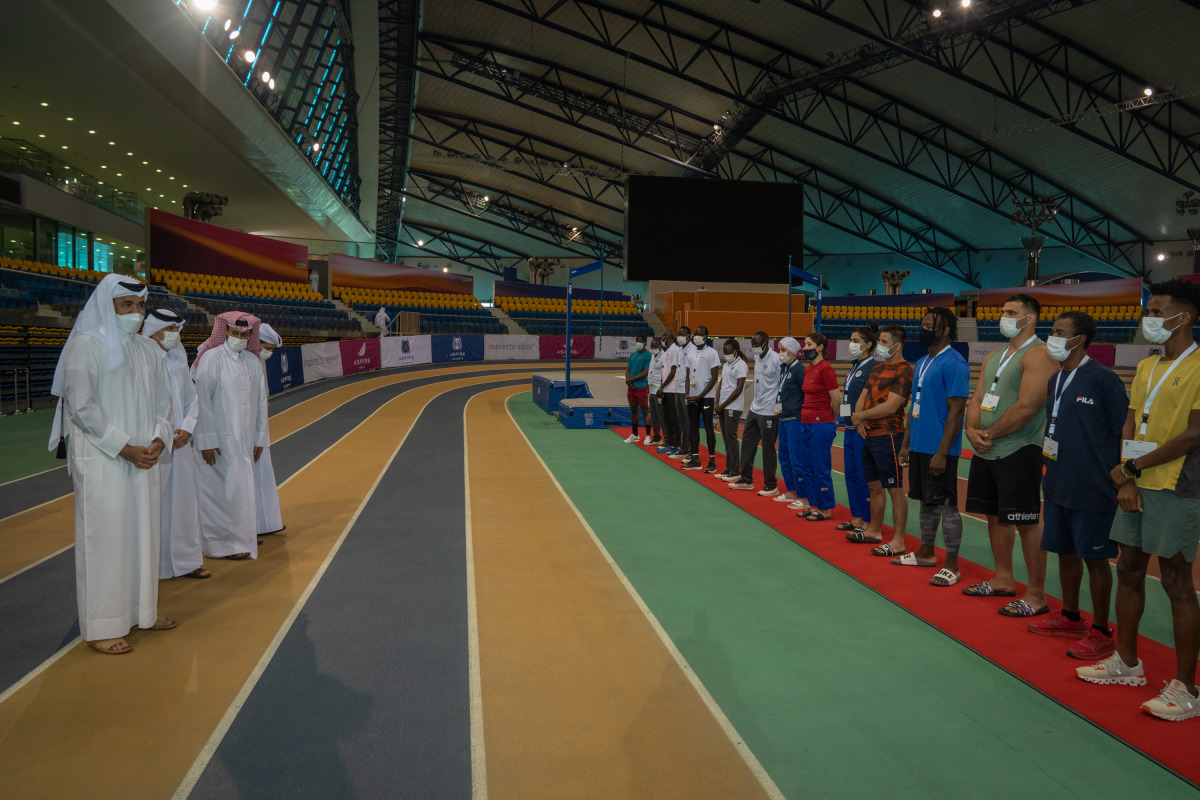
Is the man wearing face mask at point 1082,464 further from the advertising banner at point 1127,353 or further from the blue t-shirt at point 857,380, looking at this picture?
the advertising banner at point 1127,353

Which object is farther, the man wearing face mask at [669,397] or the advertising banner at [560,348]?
the advertising banner at [560,348]

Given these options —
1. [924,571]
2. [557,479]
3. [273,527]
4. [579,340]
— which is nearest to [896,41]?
[579,340]

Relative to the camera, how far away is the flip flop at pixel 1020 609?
470 cm

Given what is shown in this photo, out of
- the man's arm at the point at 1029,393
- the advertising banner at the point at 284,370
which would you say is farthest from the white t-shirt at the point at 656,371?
the advertising banner at the point at 284,370

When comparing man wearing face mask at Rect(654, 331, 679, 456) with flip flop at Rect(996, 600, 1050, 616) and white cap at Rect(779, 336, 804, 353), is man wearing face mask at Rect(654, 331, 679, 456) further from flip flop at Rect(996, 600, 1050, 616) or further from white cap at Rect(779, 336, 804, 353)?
flip flop at Rect(996, 600, 1050, 616)

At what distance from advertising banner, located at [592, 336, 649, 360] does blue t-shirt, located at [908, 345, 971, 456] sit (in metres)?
26.5

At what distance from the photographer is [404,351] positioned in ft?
87.4

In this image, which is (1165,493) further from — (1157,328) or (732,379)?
(732,379)

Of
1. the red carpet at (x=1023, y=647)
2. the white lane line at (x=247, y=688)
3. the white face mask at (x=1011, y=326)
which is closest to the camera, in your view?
the white lane line at (x=247, y=688)

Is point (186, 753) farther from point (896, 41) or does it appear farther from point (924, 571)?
point (896, 41)

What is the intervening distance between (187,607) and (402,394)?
1530 centimetres

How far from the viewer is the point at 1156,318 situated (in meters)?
3.64

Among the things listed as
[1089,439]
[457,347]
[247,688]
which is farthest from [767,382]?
[457,347]

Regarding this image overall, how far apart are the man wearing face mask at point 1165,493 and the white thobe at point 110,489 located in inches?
204
